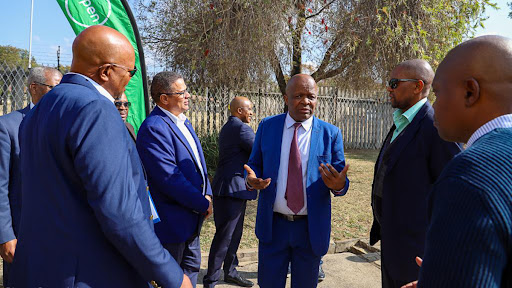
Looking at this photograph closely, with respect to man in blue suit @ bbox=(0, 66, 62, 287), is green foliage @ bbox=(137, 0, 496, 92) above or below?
above

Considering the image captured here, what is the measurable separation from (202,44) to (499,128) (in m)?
5.95

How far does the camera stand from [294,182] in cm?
315

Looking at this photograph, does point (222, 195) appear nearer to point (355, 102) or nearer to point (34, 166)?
point (34, 166)

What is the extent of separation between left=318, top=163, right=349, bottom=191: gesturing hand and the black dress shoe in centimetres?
183

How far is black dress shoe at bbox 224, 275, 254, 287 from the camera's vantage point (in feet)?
13.8

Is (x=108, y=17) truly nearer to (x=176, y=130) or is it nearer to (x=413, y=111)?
(x=176, y=130)

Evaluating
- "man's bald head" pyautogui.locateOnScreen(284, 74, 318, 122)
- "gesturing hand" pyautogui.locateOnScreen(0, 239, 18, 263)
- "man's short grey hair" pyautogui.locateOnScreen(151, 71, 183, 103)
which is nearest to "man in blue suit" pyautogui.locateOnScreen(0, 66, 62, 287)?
"gesturing hand" pyautogui.locateOnScreen(0, 239, 18, 263)

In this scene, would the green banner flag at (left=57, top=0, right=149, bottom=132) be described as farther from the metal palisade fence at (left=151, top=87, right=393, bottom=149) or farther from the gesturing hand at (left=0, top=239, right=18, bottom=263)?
the metal palisade fence at (left=151, top=87, right=393, bottom=149)

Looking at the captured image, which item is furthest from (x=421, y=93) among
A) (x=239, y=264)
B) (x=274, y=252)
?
(x=239, y=264)

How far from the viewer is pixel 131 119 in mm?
4863

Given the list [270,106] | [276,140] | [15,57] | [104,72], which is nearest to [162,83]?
[276,140]

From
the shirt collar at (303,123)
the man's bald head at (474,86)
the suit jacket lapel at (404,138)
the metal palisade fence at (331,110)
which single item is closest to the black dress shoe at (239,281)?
the shirt collar at (303,123)

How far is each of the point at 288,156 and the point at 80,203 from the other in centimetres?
195

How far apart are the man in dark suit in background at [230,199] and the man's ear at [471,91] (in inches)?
128
